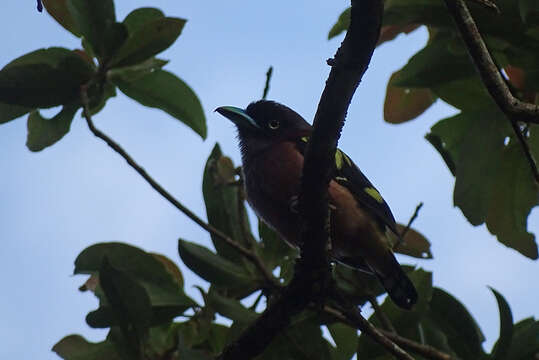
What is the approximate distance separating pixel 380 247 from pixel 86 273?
166cm

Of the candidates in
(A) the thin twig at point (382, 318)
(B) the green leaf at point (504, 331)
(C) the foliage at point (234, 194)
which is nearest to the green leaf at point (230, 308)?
(C) the foliage at point (234, 194)

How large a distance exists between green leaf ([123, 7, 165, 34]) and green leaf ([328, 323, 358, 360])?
1.56 m

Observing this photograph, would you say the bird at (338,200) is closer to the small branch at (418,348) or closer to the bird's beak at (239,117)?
the bird's beak at (239,117)

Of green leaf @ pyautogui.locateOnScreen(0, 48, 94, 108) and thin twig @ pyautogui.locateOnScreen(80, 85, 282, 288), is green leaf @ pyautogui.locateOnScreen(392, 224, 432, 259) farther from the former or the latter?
green leaf @ pyautogui.locateOnScreen(0, 48, 94, 108)

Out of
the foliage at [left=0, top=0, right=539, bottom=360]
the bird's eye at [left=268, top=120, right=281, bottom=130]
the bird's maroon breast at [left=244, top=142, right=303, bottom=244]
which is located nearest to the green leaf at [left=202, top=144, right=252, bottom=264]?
the foliage at [left=0, top=0, right=539, bottom=360]

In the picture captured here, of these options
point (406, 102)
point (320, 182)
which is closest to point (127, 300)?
point (320, 182)

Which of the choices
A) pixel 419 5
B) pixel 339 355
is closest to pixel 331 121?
pixel 419 5

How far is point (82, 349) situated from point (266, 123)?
6.56 feet

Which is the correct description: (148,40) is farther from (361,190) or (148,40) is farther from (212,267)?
(361,190)

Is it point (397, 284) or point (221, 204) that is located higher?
point (221, 204)

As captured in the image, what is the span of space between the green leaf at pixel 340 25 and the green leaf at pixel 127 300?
1.34m

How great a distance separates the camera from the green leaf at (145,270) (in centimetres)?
356

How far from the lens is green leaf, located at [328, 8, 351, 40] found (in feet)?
12.1

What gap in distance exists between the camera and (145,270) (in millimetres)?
3598
